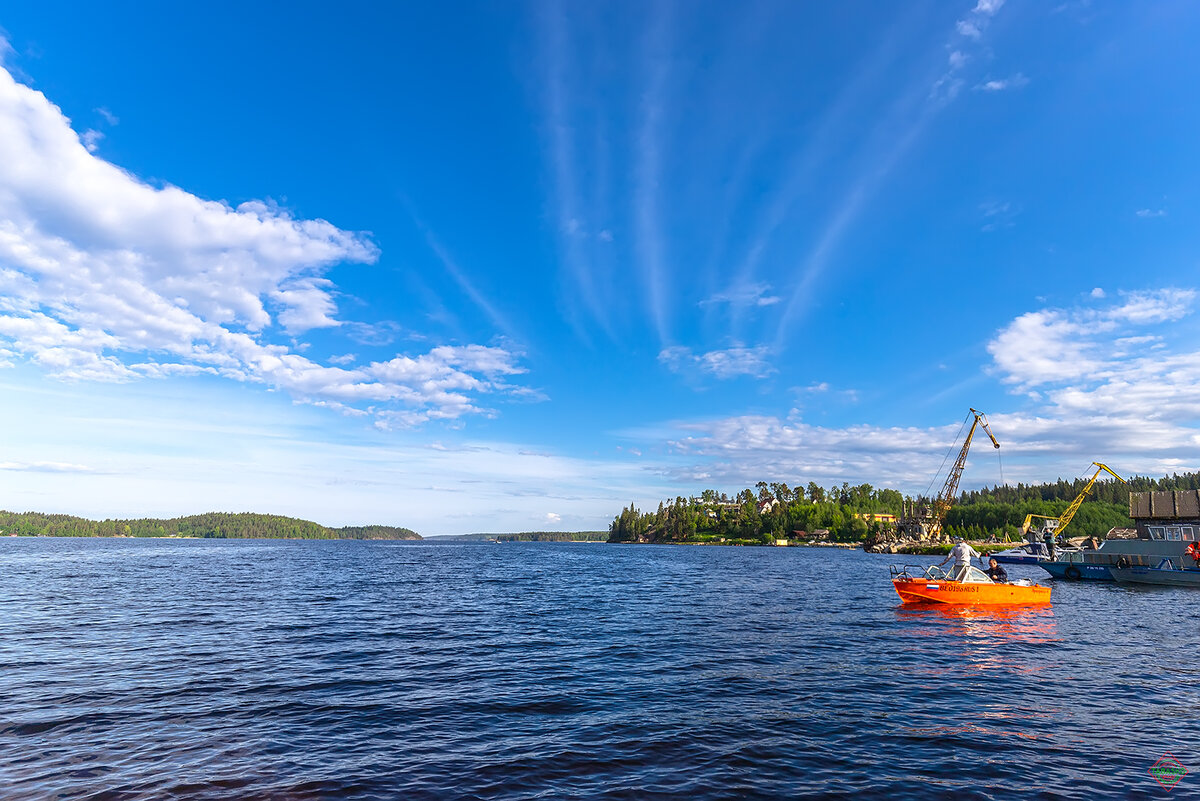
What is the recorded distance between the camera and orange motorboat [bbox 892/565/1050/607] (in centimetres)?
4219

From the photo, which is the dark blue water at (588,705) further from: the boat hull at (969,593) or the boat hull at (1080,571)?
the boat hull at (1080,571)

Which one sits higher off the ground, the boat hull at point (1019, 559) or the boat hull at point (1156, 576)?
the boat hull at point (1156, 576)

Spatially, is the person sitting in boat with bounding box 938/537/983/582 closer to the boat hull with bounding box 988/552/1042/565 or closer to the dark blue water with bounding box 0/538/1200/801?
the dark blue water with bounding box 0/538/1200/801

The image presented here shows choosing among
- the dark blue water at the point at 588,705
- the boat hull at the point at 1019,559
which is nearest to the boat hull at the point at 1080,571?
the dark blue water at the point at 588,705

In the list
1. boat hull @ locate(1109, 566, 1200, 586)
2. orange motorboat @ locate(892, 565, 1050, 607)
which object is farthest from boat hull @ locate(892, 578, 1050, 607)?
boat hull @ locate(1109, 566, 1200, 586)

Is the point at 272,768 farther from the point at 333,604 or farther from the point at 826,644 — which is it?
the point at 333,604

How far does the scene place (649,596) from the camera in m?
53.2

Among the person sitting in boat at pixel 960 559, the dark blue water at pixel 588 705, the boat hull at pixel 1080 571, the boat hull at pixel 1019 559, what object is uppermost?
the person sitting in boat at pixel 960 559

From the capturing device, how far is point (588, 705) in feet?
62.6

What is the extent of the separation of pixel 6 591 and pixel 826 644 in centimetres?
6873

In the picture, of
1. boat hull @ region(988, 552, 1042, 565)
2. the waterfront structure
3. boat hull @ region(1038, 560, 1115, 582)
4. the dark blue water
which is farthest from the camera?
boat hull @ region(988, 552, 1042, 565)

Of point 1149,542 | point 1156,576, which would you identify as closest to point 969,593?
point 1156,576

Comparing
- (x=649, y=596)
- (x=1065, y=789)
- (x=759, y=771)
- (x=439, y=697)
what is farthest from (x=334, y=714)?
(x=649, y=596)

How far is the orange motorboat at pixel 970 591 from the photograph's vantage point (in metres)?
42.2
